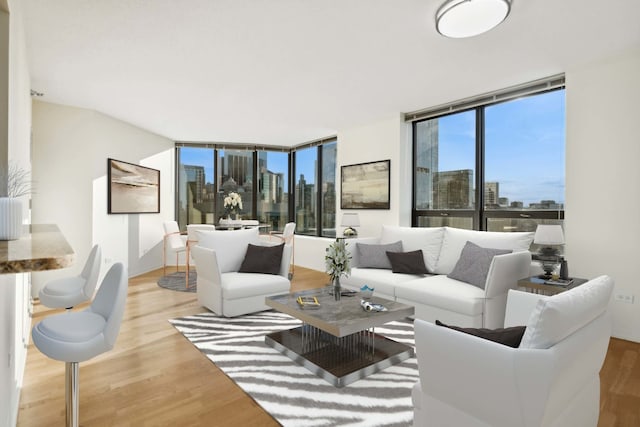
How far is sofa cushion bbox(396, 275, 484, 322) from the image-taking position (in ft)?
10.6

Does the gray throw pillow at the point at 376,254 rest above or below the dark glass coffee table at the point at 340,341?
above

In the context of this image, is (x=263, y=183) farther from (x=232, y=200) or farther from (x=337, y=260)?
(x=337, y=260)

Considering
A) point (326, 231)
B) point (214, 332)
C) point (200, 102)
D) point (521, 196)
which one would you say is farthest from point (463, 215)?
point (200, 102)

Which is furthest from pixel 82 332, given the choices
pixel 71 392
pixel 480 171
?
pixel 480 171

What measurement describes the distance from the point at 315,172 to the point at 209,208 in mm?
2391

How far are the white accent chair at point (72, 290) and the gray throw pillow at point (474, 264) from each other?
10.5 ft

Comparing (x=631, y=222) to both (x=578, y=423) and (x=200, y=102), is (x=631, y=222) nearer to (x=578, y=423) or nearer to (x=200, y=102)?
(x=578, y=423)

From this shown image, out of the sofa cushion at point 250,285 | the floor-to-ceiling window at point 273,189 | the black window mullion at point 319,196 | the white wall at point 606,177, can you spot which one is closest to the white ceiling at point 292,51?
the white wall at point 606,177

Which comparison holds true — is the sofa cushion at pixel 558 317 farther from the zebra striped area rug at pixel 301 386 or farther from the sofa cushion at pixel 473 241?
the sofa cushion at pixel 473 241

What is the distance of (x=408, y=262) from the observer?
14.0ft

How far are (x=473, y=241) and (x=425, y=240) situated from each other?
2.02ft

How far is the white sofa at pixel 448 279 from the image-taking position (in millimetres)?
3248

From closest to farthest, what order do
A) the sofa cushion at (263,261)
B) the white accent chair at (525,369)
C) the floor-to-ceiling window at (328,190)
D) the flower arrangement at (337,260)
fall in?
the white accent chair at (525,369) → the flower arrangement at (337,260) → the sofa cushion at (263,261) → the floor-to-ceiling window at (328,190)

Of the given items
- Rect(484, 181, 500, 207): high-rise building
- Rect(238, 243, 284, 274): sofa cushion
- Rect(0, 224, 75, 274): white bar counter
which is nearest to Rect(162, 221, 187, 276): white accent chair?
Rect(238, 243, 284, 274): sofa cushion
